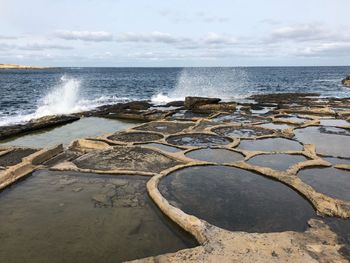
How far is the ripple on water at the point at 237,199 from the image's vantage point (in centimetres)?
744

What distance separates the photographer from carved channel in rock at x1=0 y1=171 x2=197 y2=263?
6.46 metres

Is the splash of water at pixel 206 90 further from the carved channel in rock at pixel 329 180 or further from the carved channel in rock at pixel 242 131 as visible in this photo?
the carved channel in rock at pixel 329 180

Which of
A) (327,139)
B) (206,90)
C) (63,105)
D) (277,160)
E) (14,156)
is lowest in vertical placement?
(206,90)

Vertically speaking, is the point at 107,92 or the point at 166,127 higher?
the point at 166,127

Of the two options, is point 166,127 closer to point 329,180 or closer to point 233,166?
point 233,166

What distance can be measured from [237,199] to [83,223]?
12.7ft

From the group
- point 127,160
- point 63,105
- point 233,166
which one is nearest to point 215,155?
point 233,166

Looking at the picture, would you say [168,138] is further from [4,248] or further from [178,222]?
[4,248]

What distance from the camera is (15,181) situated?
10078 mm

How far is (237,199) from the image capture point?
28.5ft

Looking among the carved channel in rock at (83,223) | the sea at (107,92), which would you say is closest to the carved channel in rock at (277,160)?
the carved channel in rock at (83,223)

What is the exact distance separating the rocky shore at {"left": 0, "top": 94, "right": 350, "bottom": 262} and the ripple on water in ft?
0.21

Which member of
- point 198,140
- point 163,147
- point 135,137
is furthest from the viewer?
point 135,137

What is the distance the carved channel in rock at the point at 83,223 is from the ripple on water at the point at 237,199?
92 cm
